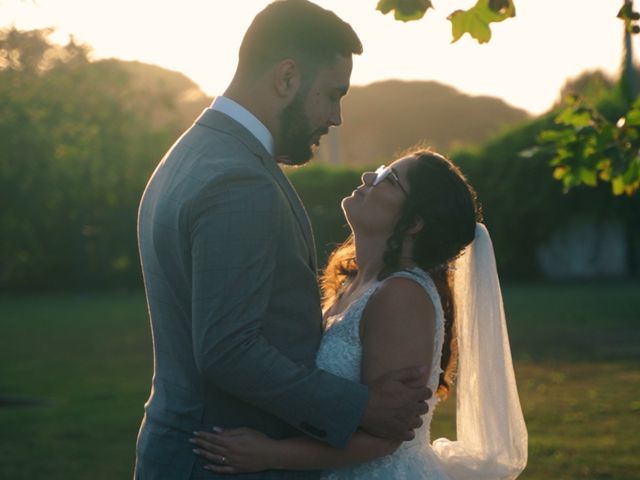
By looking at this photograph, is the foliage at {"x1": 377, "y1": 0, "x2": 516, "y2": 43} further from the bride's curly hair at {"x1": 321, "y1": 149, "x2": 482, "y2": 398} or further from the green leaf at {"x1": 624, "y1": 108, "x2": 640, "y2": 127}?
the green leaf at {"x1": 624, "y1": 108, "x2": 640, "y2": 127}

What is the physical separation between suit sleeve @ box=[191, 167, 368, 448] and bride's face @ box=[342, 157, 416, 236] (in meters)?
0.93

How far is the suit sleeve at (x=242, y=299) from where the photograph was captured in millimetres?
2811

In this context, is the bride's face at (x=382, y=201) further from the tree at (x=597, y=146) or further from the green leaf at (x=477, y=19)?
the tree at (x=597, y=146)

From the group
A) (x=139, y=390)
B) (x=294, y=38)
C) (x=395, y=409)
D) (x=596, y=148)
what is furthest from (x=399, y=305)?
(x=139, y=390)

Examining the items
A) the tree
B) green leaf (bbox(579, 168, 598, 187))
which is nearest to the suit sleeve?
the tree

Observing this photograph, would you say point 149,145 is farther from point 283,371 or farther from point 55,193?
point 283,371

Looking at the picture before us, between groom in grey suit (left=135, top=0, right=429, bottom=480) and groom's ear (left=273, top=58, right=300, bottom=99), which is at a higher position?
groom's ear (left=273, top=58, right=300, bottom=99)

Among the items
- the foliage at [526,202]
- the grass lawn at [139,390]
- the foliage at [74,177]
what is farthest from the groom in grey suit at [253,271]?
the foliage at [526,202]

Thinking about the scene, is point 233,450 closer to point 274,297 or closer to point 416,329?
point 274,297

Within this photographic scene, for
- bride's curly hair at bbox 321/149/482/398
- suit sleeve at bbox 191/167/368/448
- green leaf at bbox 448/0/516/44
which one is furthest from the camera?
green leaf at bbox 448/0/516/44

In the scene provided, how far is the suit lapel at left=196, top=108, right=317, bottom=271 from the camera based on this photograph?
9.98 ft

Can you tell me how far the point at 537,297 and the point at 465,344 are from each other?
20.4m

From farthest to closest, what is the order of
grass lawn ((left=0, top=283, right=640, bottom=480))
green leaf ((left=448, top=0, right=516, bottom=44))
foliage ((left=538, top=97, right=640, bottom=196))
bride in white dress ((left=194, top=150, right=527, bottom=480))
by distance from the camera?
grass lawn ((left=0, top=283, right=640, bottom=480)) < foliage ((left=538, top=97, right=640, bottom=196)) < green leaf ((left=448, top=0, right=516, bottom=44)) < bride in white dress ((left=194, top=150, right=527, bottom=480))

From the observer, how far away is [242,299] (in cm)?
281
